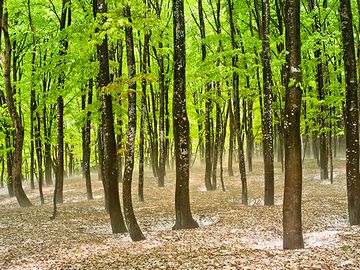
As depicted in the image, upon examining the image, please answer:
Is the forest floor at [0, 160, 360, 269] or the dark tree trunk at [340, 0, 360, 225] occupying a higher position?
the dark tree trunk at [340, 0, 360, 225]

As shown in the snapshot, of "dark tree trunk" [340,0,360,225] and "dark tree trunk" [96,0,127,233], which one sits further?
"dark tree trunk" [96,0,127,233]

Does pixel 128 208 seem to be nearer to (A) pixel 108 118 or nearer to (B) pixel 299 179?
(A) pixel 108 118

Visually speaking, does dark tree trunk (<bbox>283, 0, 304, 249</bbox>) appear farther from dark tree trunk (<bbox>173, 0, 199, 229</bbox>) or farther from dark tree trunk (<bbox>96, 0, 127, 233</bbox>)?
dark tree trunk (<bbox>96, 0, 127, 233</bbox>)

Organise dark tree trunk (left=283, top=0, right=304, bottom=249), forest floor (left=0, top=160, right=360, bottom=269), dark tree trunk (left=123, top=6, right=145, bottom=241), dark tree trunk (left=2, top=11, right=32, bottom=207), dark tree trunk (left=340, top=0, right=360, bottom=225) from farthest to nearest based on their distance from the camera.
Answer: dark tree trunk (left=2, top=11, right=32, bottom=207)
dark tree trunk (left=123, top=6, right=145, bottom=241)
dark tree trunk (left=340, top=0, right=360, bottom=225)
dark tree trunk (left=283, top=0, right=304, bottom=249)
forest floor (left=0, top=160, right=360, bottom=269)

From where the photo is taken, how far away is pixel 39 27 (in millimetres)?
22688

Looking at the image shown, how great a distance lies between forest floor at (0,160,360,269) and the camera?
29.4 ft

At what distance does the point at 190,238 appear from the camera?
38.4ft

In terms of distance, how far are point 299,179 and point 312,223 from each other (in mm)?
4783

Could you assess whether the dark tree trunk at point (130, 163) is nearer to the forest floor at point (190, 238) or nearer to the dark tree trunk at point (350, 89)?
the forest floor at point (190, 238)

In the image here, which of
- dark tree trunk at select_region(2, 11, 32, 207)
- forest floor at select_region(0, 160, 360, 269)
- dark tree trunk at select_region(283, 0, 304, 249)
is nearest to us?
forest floor at select_region(0, 160, 360, 269)

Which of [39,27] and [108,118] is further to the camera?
[39,27]

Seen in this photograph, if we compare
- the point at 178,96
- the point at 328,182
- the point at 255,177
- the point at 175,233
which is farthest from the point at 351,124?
the point at 255,177

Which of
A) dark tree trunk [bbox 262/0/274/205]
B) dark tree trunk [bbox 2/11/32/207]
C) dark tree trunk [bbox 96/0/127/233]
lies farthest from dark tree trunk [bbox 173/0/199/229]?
dark tree trunk [bbox 2/11/32/207]

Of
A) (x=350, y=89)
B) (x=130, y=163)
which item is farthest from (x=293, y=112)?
(x=130, y=163)
